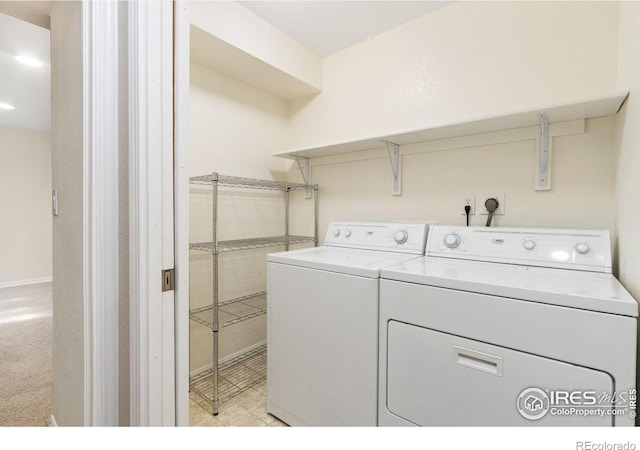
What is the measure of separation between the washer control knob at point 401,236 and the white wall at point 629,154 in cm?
89

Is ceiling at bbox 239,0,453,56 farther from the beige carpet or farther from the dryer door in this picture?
the beige carpet

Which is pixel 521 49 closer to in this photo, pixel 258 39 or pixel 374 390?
pixel 258 39

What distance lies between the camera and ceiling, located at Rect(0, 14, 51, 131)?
2.00m

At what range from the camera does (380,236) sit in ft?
6.07

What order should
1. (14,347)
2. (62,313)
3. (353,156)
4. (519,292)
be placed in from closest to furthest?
1. (519,292)
2. (62,313)
3. (353,156)
4. (14,347)

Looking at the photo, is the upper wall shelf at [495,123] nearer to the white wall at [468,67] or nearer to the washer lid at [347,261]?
the white wall at [468,67]

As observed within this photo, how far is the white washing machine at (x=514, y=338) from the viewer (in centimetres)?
84

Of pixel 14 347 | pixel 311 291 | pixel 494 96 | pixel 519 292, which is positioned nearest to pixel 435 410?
pixel 519 292

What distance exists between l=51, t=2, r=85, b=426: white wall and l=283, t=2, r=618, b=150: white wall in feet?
5.19

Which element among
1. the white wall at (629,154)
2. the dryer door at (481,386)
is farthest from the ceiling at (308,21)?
the dryer door at (481,386)

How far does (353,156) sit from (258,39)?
975 mm

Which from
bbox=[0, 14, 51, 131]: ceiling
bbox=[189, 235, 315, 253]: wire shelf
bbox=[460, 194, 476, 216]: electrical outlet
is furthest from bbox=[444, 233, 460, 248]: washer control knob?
bbox=[0, 14, 51, 131]: ceiling

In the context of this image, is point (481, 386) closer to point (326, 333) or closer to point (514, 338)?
point (514, 338)

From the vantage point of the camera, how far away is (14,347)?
2.34m
